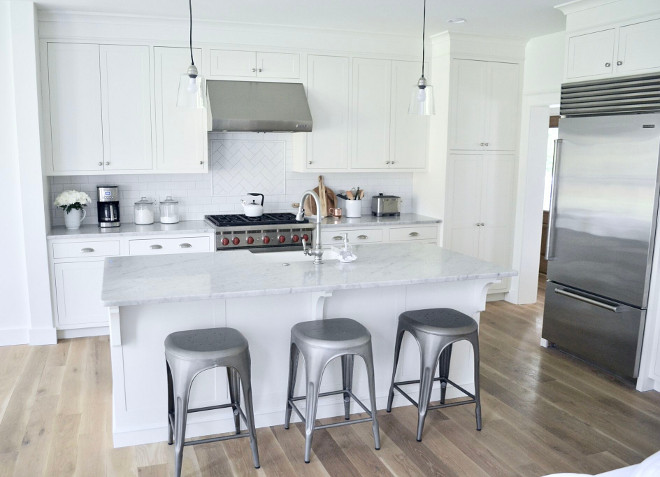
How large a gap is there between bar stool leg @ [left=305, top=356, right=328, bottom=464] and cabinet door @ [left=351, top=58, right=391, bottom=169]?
3.14 metres

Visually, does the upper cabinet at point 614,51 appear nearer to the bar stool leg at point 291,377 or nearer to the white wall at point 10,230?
the bar stool leg at point 291,377

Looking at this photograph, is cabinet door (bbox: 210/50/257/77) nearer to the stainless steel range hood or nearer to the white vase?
the stainless steel range hood

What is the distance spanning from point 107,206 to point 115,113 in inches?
31.8

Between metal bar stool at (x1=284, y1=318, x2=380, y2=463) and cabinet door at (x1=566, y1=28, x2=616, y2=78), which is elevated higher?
cabinet door at (x1=566, y1=28, x2=616, y2=78)

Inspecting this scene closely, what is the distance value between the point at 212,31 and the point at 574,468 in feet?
14.3

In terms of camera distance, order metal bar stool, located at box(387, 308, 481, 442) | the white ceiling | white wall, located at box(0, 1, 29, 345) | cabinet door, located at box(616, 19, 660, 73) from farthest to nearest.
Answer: white wall, located at box(0, 1, 29, 345) < the white ceiling < cabinet door, located at box(616, 19, 660, 73) < metal bar stool, located at box(387, 308, 481, 442)

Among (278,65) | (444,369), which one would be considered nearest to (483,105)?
(278,65)

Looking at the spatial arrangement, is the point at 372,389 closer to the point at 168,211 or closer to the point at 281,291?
the point at 281,291

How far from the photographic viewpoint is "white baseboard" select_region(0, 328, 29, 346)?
4887mm

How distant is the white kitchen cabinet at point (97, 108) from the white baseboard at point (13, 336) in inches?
53.0

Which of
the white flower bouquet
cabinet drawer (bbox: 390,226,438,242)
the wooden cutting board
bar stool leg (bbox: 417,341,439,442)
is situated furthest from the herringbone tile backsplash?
bar stool leg (bbox: 417,341,439,442)

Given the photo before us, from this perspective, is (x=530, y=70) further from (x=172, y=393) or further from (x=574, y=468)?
(x=172, y=393)

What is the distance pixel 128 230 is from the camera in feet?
16.7

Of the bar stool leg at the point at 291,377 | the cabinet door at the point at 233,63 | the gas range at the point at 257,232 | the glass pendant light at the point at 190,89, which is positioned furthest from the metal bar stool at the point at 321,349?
the cabinet door at the point at 233,63
